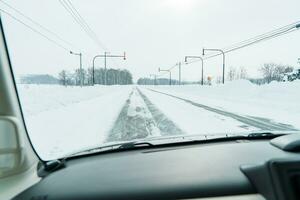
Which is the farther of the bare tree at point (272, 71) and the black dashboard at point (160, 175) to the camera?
the bare tree at point (272, 71)

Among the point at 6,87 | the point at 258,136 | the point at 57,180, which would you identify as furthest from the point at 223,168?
the point at 6,87

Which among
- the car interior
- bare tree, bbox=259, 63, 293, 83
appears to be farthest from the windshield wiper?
bare tree, bbox=259, 63, 293, 83

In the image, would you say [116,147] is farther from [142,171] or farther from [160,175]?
[160,175]

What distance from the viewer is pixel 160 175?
87.8 inches

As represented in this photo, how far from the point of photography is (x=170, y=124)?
31.0 ft

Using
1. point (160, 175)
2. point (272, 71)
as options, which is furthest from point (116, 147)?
point (272, 71)

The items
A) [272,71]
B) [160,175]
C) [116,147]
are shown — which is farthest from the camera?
[272,71]

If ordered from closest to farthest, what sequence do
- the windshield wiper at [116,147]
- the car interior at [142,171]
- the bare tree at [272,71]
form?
the car interior at [142,171] → the windshield wiper at [116,147] → the bare tree at [272,71]

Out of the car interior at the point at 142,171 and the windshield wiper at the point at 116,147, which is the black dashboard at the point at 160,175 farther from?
the windshield wiper at the point at 116,147

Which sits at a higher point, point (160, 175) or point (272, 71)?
point (272, 71)

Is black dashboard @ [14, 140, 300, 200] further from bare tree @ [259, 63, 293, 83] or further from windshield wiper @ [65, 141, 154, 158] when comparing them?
bare tree @ [259, 63, 293, 83]

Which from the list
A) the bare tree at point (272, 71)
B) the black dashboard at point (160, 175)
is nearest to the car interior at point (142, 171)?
the black dashboard at point (160, 175)

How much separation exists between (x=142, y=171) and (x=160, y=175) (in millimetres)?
153

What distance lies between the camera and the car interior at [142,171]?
2.04 meters
